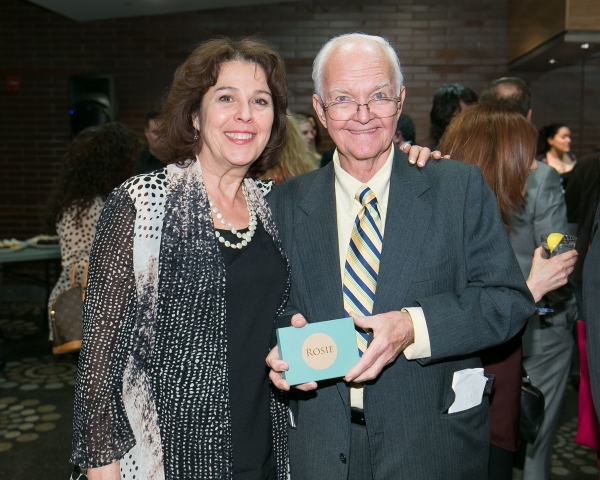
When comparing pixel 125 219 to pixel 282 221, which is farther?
pixel 282 221

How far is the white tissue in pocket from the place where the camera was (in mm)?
1646

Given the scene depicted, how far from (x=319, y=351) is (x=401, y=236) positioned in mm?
402

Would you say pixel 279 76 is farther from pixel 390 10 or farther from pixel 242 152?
pixel 390 10

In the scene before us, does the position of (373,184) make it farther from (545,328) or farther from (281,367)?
(545,328)

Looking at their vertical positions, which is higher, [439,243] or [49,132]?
[49,132]

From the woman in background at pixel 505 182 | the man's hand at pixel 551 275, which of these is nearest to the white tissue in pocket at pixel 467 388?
the woman in background at pixel 505 182

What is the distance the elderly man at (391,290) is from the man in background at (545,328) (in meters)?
1.09

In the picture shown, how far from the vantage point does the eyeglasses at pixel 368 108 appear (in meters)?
1.71

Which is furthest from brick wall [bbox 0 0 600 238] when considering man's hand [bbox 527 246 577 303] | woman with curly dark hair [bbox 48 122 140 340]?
man's hand [bbox 527 246 577 303]

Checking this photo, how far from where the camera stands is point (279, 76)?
6.12 ft

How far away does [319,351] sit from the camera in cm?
141

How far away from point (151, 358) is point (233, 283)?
0.95 ft

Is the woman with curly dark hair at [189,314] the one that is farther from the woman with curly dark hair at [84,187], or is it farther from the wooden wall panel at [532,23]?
the wooden wall panel at [532,23]

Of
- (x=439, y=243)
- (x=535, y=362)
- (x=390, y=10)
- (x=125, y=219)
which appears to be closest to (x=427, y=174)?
(x=439, y=243)
